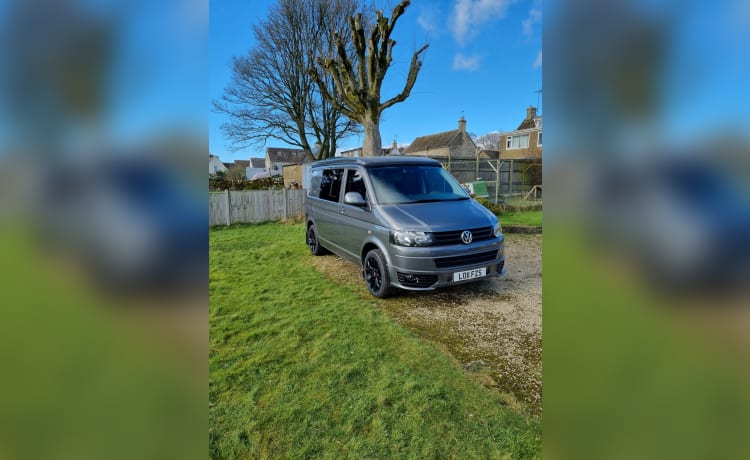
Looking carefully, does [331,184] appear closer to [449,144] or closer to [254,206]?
[254,206]

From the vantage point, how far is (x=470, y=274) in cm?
442

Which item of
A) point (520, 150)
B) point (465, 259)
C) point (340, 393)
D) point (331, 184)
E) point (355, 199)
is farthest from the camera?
point (520, 150)

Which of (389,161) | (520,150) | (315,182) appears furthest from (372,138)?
(520,150)

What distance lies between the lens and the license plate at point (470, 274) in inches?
171

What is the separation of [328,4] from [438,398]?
2023 centimetres

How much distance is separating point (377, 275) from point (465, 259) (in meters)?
1.25

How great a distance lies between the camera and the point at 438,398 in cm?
264

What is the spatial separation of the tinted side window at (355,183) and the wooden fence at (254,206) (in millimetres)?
7104

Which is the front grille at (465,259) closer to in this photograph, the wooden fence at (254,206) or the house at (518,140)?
the wooden fence at (254,206)

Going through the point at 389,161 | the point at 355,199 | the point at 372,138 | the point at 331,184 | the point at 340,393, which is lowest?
the point at 340,393

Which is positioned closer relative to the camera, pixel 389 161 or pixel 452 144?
pixel 389 161
